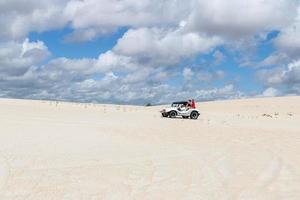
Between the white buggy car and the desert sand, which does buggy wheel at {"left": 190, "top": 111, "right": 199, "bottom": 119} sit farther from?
the desert sand

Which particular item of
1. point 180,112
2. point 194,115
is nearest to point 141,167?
point 180,112

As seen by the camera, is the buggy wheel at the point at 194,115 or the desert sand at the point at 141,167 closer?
the desert sand at the point at 141,167

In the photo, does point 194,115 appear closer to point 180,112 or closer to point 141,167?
point 180,112

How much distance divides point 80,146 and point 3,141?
246cm

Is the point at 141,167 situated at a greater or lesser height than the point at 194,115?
lesser

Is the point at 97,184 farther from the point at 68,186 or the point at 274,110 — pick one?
the point at 274,110

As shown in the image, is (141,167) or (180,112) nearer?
(141,167)

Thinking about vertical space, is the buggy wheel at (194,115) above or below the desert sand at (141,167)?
above

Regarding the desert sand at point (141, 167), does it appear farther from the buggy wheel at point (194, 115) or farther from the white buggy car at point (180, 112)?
the buggy wheel at point (194, 115)

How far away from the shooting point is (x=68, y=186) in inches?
326

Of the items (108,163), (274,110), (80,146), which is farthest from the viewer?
(274,110)

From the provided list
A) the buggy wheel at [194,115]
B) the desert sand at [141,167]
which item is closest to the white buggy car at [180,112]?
the buggy wheel at [194,115]

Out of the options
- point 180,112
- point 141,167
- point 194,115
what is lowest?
point 141,167

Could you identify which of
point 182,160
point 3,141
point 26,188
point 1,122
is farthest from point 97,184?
point 1,122
